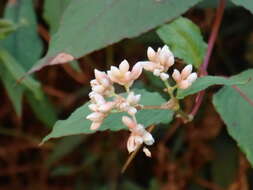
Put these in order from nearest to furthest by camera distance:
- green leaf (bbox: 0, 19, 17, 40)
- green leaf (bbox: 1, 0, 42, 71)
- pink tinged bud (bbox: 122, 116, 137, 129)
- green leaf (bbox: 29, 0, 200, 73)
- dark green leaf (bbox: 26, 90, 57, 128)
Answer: pink tinged bud (bbox: 122, 116, 137, 129) → green leaf (bbox: 29, 0, 200, 73) → green leaf (bbox: 0, 19, 17, 40) → green leaf (bbox: 1, 0, 42, 71) → dark green leaf (bbox: 26, 90, 57, 128)

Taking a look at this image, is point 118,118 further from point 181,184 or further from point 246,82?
point 181,184

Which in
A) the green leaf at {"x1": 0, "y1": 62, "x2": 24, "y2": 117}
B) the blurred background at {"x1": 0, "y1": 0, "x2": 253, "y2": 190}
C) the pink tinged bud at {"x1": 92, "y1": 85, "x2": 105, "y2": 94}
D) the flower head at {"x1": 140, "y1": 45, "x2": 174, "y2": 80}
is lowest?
the blurred background at {"x1": 0, "y1": 0, "x2": 253, "y2": 190}

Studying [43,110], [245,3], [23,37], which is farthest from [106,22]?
[43,110]

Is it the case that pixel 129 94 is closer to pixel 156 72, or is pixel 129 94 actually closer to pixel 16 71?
pixel 156 72

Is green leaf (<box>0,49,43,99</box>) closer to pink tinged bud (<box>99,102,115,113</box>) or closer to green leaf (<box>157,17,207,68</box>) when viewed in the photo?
green leaf (<box>157,17,207,68</box>)

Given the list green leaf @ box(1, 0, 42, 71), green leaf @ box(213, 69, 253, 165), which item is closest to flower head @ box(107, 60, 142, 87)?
green leaf @ box(213, 69, 253, 165)

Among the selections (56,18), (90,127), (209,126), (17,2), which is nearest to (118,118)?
(90,127)

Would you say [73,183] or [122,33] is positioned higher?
[122,33]
